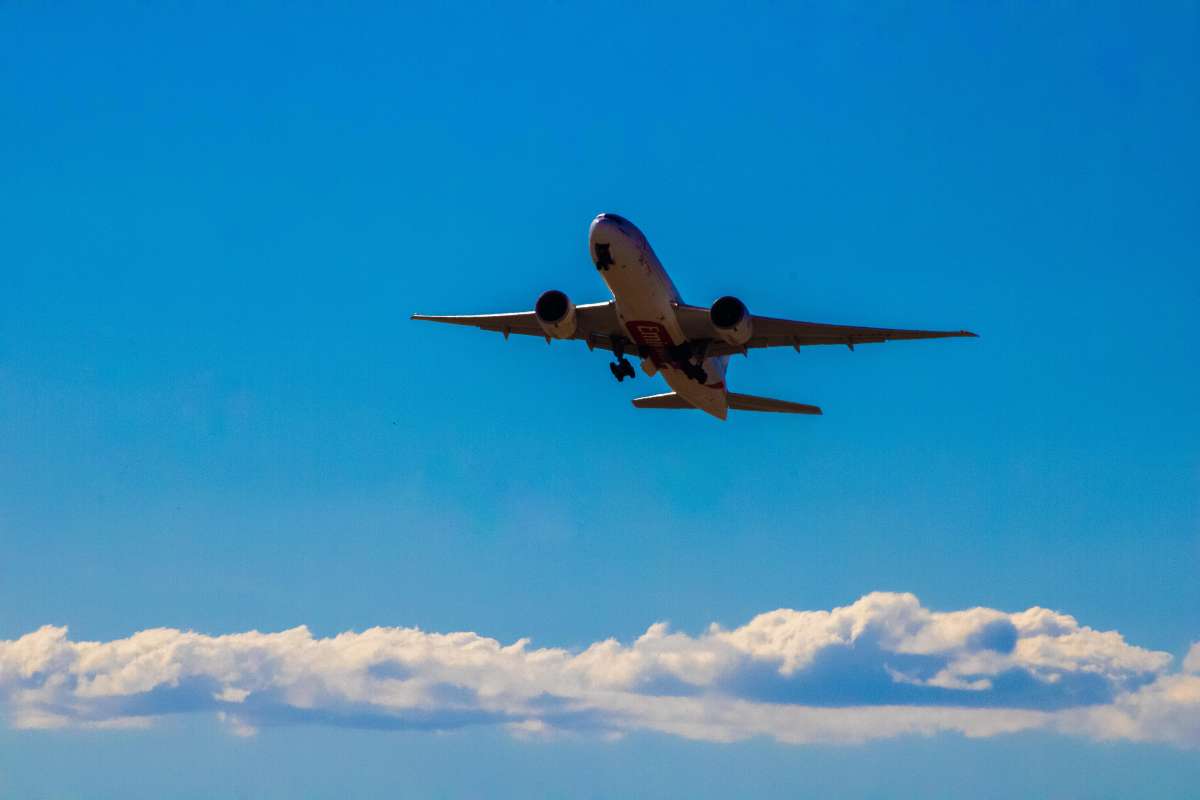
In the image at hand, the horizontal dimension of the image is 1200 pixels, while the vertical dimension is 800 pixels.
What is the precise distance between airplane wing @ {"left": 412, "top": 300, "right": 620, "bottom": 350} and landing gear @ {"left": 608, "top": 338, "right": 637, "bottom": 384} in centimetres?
33

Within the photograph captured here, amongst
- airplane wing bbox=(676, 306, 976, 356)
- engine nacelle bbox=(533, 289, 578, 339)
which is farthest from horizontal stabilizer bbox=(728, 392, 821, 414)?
engine nacelle bbox=(533, 289, 578, 339)

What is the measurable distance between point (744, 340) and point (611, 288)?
5.47m

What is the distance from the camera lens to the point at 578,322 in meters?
57.6

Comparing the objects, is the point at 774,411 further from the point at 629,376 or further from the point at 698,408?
the point at 629,376

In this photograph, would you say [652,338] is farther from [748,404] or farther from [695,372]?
[748,404]

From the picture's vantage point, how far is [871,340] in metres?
57.1

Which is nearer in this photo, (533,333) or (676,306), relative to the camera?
(676,306)

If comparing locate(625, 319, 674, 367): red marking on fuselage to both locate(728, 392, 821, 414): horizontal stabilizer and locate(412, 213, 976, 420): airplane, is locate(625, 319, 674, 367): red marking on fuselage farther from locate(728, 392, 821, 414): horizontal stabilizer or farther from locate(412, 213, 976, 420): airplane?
locate(728, 392, 821, 414): horizontal stabilizer

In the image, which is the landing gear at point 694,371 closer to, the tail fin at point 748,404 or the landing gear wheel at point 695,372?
the landing gear wheel at point 695,372

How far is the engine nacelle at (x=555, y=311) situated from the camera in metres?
55.8

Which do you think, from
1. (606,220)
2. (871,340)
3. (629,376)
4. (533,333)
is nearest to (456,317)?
(533,333)

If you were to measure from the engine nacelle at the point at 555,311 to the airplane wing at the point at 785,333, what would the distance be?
3815 millimetres

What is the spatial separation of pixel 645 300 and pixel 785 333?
6794 mm

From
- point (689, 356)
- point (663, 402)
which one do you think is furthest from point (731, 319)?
point (663, 402)
